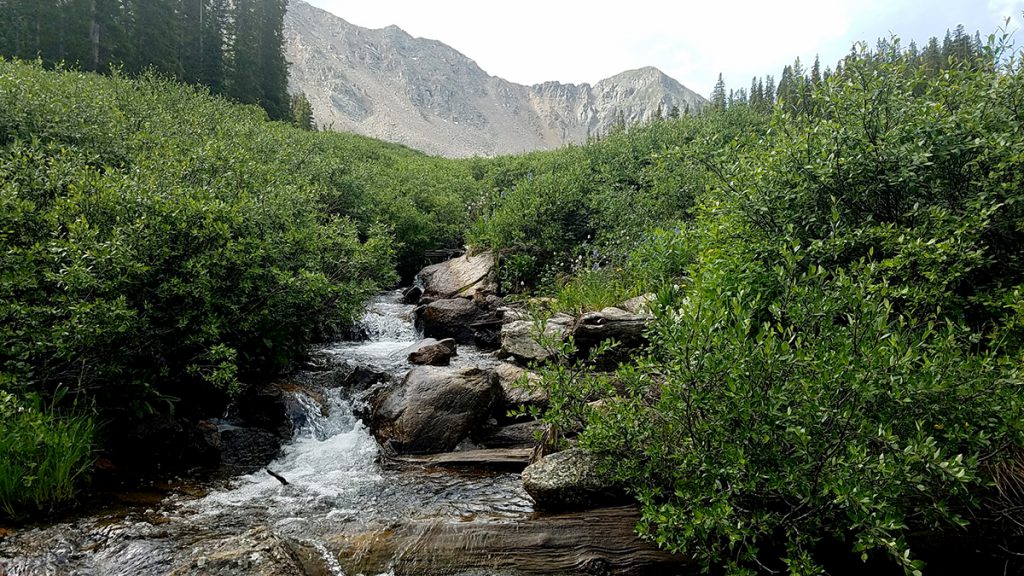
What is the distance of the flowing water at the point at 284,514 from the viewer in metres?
5.32

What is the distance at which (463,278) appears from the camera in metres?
19.3

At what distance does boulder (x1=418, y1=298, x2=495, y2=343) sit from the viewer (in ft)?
52.1

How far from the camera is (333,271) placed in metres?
11.9

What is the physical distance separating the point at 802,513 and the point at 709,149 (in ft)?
16.4

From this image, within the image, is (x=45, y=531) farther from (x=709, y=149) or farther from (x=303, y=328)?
(x=709, y=149)

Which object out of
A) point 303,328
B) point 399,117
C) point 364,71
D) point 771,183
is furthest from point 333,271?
point 364,71

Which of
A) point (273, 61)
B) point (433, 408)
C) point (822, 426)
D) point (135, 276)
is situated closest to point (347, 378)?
point (433, 408)

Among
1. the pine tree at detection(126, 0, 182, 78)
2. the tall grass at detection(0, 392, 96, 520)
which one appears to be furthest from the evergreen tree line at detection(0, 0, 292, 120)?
the tall grass at detection(0, 392, 96, 520)

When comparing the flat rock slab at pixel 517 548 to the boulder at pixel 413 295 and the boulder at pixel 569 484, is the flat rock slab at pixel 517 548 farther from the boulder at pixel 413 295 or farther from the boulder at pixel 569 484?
the boulder at pixel 413 295

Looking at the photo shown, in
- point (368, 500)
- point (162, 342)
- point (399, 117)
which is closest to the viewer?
point (368, 500)

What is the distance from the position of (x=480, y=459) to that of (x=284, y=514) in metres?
3.01

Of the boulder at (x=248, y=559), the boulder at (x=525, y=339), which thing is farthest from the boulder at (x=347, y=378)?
the boulder at (x=248, y=559)

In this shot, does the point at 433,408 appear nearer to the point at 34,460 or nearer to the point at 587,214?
the point at 34,460

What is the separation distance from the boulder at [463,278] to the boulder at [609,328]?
24.3 ft
